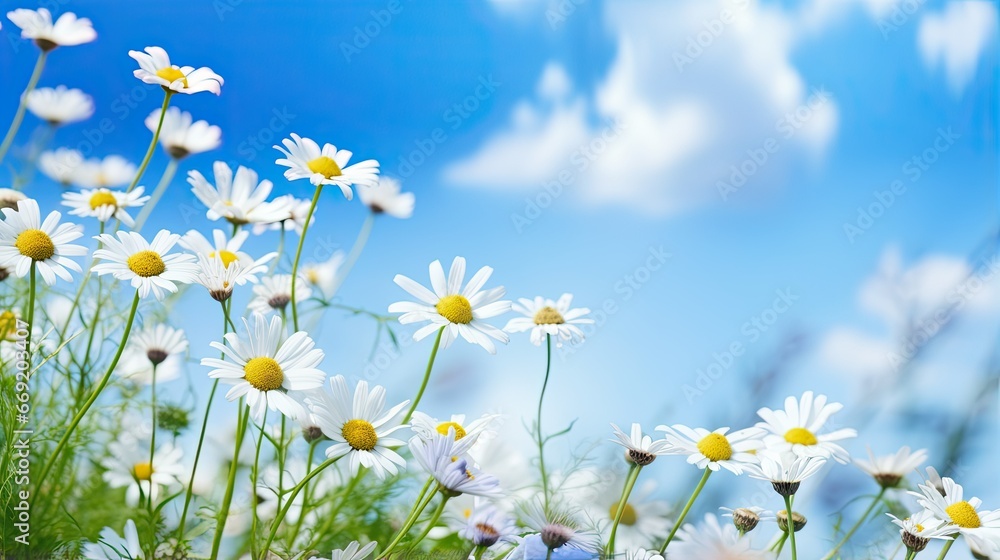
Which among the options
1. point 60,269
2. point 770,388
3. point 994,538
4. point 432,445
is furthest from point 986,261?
point 60,269

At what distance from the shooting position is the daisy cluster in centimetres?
57

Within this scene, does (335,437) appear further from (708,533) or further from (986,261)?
(986,261)

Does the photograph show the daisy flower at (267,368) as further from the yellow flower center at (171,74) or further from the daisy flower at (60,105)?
the daisy flower at (60,105)

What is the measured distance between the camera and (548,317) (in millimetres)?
747

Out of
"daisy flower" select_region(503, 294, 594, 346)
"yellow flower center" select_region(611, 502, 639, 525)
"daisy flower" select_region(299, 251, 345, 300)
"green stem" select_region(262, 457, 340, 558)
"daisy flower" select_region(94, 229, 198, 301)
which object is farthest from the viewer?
"daisy flower" select_region(299, 251, 345, 300)

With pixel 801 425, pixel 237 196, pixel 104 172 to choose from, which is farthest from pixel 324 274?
pixel 801 425

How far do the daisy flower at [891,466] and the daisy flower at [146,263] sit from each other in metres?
0.63

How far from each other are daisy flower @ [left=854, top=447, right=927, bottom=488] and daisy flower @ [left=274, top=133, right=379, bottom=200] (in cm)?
53

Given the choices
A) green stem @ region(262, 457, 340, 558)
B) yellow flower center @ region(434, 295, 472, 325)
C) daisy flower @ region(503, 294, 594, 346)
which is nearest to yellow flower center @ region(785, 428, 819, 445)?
daisy flower @ region(503, 294, 594, 346)

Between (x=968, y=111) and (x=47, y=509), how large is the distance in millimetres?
1452

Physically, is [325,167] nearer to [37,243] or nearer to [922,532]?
[37,243]

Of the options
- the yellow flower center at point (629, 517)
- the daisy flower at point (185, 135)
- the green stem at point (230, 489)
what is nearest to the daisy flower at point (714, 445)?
the yellow flower center at point (629, 517)

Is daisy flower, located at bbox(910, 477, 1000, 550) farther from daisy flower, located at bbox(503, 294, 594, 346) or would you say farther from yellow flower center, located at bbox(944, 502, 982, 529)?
daisy flower, located at bbox(503, 294, 594, 346)

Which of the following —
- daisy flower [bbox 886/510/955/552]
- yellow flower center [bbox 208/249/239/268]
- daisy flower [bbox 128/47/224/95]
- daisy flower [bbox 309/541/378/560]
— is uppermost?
daisy flower [bbox 128/47/224/95]
